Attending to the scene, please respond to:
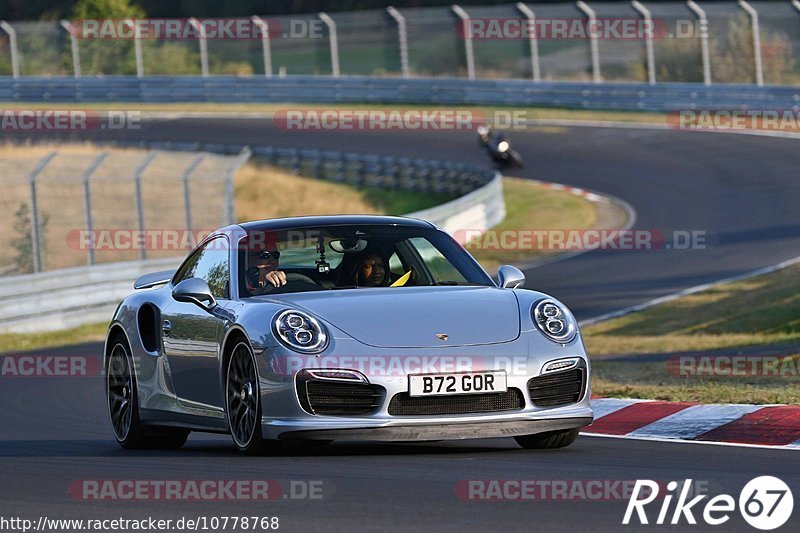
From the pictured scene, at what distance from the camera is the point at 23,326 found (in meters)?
19.8

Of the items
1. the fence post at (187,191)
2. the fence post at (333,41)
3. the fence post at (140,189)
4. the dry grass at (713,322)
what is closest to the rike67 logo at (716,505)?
the dry grass at (713,322)

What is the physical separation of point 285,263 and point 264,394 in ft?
4.16

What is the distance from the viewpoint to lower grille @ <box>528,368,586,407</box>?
26.1 feet

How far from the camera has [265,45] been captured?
154ft

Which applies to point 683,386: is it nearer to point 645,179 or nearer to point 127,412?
point 127,412

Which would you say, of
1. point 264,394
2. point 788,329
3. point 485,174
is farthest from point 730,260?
point 264,394

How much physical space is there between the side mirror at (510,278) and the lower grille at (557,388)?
0.87 meters

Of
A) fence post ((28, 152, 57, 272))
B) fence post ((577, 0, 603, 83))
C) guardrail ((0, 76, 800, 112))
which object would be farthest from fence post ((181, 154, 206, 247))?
fence post ((577, 0, 603, 83))

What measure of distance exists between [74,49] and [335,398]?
40523mm

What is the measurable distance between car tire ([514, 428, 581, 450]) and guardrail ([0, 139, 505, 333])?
1239cm

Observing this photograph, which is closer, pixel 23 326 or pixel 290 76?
pixel 23 326

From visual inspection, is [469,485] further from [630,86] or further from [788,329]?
[630,86]

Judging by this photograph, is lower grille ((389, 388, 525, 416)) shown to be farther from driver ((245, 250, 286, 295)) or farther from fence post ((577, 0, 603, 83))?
fence post ((577, 0, 603, 83))

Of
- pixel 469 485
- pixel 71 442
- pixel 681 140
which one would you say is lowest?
pixel 681 140
